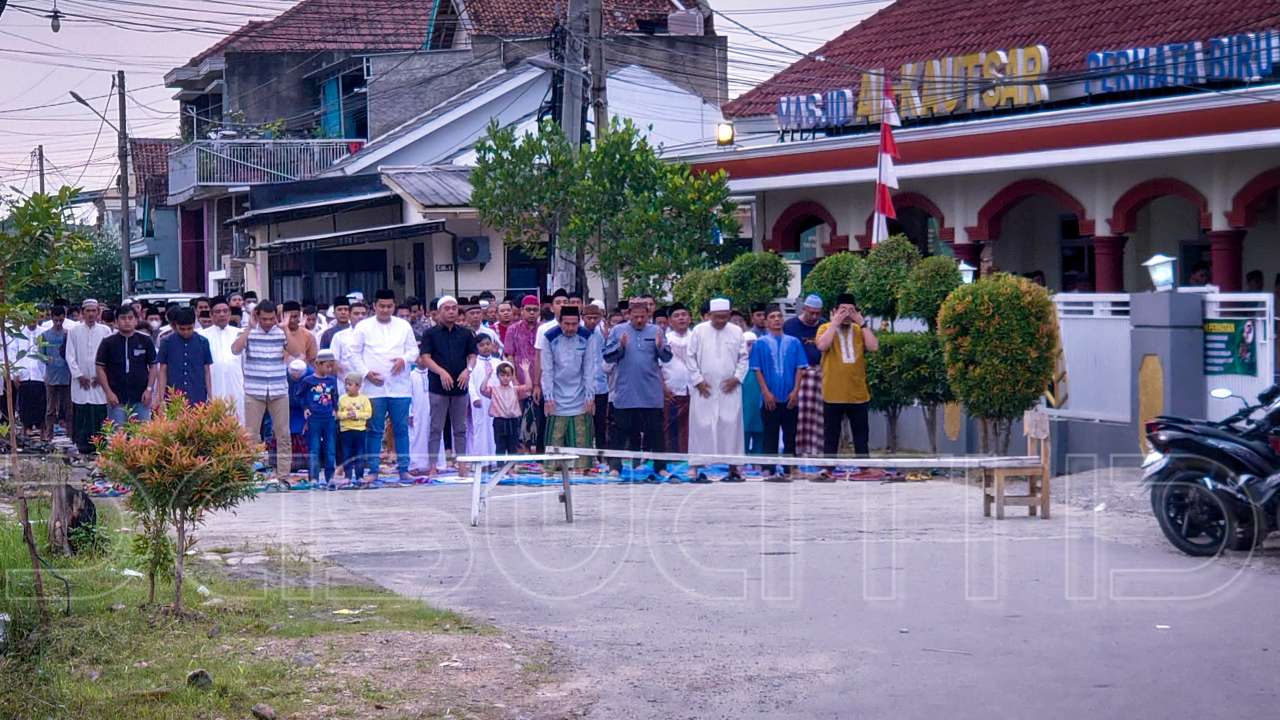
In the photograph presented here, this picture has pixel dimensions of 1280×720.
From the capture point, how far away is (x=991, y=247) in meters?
25.9

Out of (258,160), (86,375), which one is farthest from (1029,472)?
(258,160)

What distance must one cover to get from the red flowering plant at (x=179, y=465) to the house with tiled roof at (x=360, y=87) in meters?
22.2

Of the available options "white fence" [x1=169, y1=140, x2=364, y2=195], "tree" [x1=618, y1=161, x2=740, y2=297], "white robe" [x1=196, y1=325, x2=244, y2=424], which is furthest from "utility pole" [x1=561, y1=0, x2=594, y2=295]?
"white fence" [x1=169, y1=140, x2=364, y2=195]

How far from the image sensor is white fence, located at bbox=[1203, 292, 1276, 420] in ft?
47.1

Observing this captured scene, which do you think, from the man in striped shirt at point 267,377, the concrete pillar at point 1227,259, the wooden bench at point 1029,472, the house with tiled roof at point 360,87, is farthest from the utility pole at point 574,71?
the wooden bench at point 1029,472

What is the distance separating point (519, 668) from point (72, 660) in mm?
2296

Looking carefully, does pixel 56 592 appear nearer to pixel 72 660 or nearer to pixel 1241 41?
pixel 72 660

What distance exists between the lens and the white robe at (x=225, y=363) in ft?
54.3

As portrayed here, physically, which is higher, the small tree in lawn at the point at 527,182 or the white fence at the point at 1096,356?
the small tree in lawn at the point at 527,182

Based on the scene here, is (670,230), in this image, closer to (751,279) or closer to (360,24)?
(751,279)

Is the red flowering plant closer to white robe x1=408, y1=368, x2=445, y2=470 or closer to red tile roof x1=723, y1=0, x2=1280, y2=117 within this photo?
white robe x1=408, y1=368, x2=445, y2=470

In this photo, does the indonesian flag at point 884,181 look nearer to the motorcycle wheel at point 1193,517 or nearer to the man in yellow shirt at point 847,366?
the man in yellow shirt at point 847,366

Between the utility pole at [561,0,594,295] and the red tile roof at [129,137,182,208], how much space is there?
3132 cm

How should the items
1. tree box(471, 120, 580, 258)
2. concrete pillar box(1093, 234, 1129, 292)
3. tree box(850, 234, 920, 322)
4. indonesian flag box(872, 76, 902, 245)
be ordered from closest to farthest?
tree box(850, 234, 920, 322)
indonesian flag box(872, 76, 902, 245)
tree box(471, 120, 580, 258)
concrete pillar box(1093, 234, 1129, 292)
